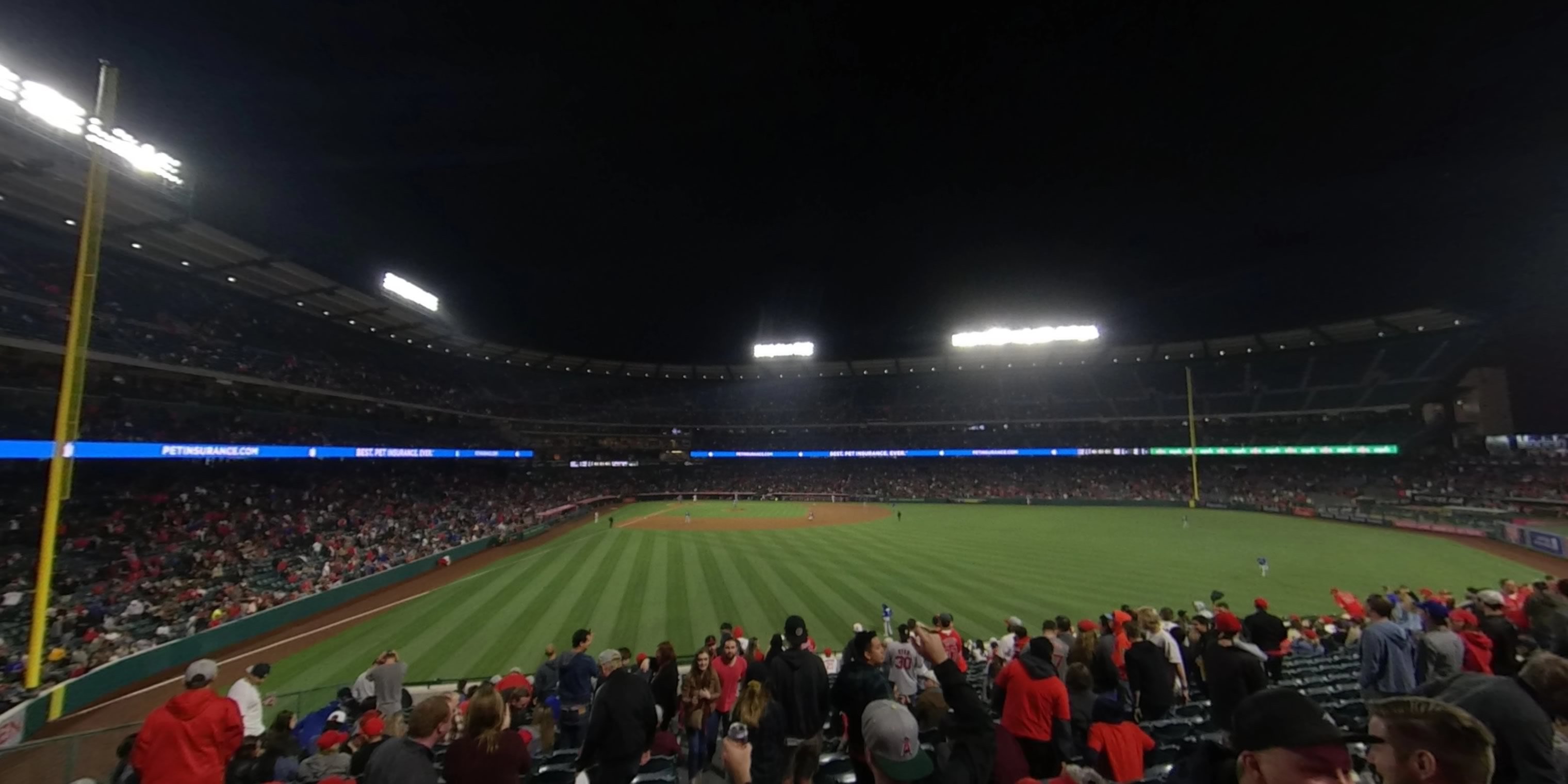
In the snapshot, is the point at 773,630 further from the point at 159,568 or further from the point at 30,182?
the point at 30,182

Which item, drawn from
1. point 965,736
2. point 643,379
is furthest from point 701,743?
point 643,379

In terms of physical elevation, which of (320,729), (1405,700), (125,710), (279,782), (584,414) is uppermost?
(584,414)

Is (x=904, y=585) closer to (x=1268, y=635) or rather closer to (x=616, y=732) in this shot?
(x=1268, y=635)

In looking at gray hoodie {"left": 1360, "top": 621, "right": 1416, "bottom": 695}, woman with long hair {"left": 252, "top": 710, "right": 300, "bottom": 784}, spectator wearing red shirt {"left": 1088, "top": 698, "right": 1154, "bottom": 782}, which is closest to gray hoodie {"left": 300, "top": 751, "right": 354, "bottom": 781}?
woman with long hair {"left": 252, "top": 710, "right": 300, "bottom": 784}

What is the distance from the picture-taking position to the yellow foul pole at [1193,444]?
45.2m

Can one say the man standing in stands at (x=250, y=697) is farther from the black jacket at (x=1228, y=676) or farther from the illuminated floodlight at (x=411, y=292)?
the illuminated floodlight at (x=411, y=292)

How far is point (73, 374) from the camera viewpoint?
11.8m

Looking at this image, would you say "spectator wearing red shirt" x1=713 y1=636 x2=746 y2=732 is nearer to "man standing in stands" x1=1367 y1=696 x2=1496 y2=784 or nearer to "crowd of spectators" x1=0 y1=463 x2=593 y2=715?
"man standing in stands" x1=1367 y1=696 x2=1496 y2=784

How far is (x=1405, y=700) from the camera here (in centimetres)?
201

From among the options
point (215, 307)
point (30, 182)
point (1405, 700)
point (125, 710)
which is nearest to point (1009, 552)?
point (1405, 700)

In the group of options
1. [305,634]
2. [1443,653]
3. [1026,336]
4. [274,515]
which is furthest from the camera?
[1026,336]

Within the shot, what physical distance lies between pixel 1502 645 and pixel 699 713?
922 centimetres

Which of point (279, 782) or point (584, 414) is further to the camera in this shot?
point (584, 414)

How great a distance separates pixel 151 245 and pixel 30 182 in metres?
4.72
